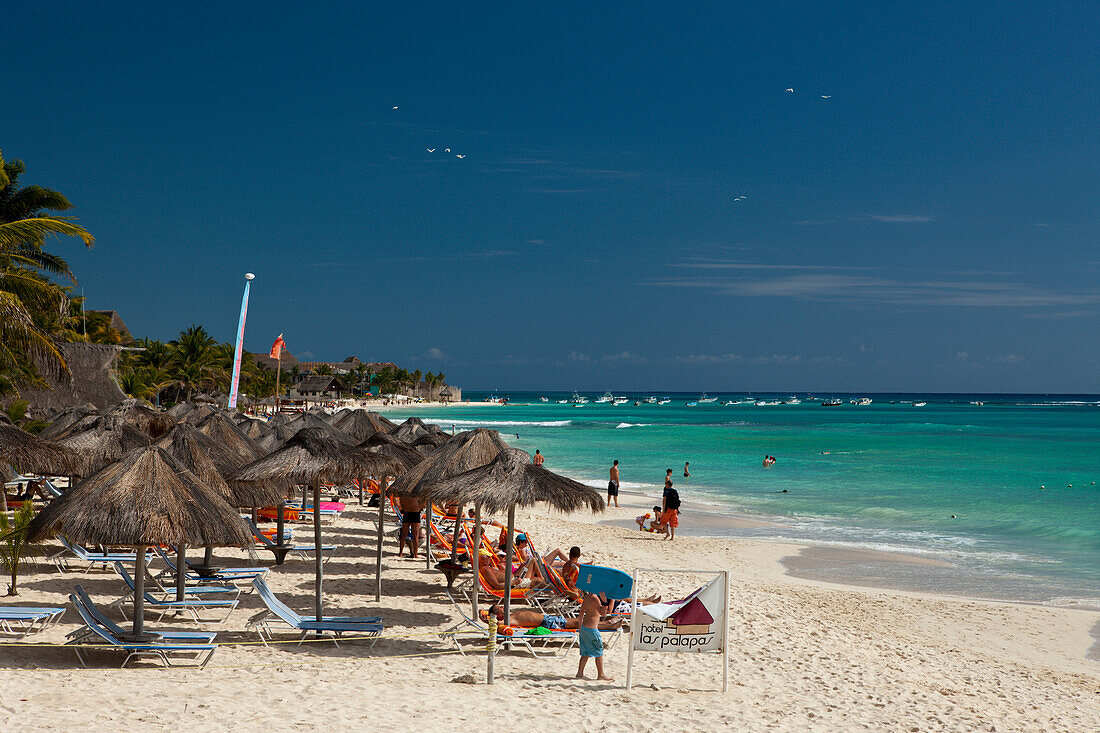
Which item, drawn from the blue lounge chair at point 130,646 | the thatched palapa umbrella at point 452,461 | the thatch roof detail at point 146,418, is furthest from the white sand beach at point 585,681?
the thatch roof detail at point 146,418

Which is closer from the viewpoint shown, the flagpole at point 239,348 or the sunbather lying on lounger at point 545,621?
the sunbather lying on lounger at point 545,621

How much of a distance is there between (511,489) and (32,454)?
650cm

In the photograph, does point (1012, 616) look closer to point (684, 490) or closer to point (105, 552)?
point (105, 552)

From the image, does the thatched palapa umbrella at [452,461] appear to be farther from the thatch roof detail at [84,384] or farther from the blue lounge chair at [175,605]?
the thatch roof detail at [84,384]

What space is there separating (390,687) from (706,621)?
8.37 ft

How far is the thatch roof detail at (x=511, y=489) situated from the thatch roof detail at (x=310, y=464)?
85cm

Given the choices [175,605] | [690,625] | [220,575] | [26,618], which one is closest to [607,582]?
[690,625]

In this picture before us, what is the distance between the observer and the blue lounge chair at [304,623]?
24.4ft

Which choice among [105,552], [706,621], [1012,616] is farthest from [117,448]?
[1012,616]

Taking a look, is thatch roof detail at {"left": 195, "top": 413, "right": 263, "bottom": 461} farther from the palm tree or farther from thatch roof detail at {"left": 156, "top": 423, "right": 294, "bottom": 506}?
the palm tree

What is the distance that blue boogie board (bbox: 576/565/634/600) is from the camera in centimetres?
835

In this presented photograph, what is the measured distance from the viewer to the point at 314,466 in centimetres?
801

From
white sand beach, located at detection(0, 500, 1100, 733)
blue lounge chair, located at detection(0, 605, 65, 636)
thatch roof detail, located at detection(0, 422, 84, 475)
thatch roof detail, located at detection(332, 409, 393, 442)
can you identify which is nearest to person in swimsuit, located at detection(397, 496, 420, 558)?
white sand beach, located at detection(0, 500, 1100, 733)

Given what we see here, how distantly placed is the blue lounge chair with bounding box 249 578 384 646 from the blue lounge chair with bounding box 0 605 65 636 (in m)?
1.81
